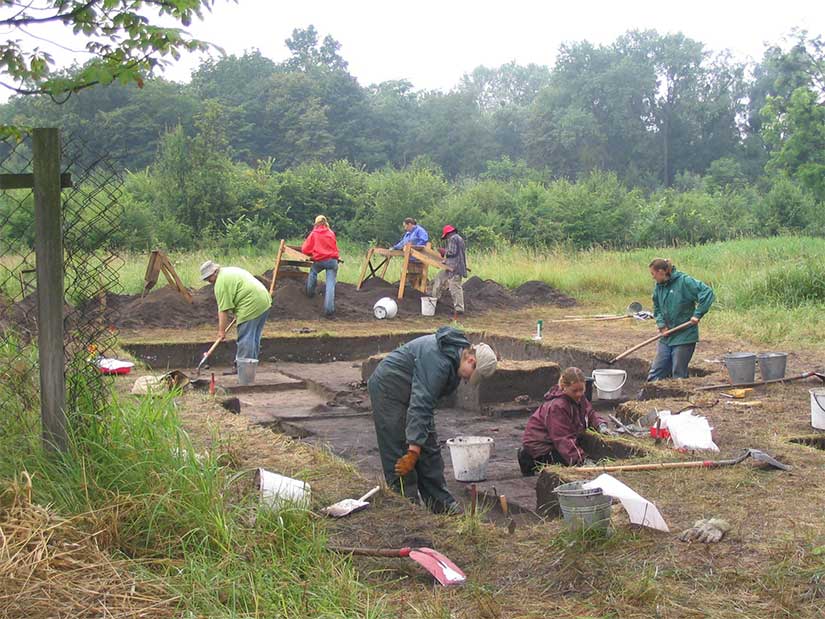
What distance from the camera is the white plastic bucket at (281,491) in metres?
4.80

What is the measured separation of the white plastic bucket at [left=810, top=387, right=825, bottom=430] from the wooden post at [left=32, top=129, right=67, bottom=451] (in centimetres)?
551

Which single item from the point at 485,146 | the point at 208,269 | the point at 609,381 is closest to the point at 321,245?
the point at 208,269

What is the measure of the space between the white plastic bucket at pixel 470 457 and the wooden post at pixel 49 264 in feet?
11.5

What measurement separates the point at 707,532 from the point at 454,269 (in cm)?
1382

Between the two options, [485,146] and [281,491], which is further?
[485,146]

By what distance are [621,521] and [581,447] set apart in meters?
2.55

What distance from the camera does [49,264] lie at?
181 inches

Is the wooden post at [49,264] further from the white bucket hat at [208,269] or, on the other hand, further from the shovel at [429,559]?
the white bucket hat at [208,269]

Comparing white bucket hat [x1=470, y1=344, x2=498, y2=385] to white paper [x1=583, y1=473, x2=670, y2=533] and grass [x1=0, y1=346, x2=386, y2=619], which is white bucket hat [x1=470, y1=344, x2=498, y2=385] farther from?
grass [x1=0, y1=346, x2=386, y2=619]

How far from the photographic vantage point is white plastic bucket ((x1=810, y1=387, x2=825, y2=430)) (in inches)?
289

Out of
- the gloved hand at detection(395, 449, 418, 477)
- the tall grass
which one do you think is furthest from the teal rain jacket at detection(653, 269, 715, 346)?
the tall grass

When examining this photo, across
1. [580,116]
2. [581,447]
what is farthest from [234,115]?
[581,447]

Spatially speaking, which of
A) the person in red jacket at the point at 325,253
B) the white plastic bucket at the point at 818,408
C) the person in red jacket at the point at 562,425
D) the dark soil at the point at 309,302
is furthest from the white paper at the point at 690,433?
the person in red jacket at the point at 325,253

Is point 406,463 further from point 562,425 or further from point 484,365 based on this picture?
point 562,425
